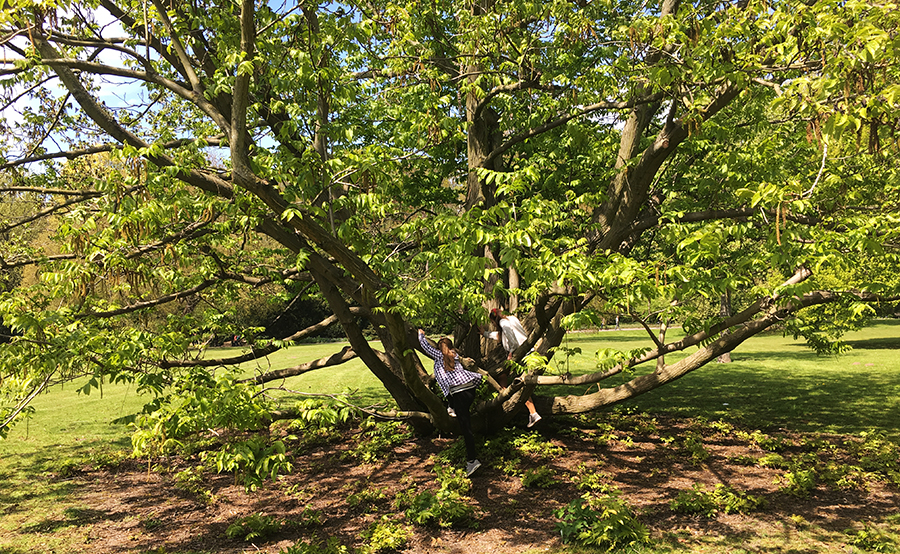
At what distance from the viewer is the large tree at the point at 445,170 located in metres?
4.67

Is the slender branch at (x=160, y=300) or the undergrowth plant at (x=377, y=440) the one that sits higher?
the slender branch at (x=160, y=300)

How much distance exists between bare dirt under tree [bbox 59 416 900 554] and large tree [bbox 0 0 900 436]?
3.28ft

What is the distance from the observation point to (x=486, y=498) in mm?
6523

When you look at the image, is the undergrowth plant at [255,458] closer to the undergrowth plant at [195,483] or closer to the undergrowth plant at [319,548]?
the undergrowth plant at [319,548]

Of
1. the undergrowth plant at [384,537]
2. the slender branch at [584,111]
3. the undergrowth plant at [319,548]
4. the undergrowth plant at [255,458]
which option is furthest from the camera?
the slender branch at [584,111]

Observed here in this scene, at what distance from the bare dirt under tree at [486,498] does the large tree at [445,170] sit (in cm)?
100

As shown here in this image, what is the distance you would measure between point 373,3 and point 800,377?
15499 mm

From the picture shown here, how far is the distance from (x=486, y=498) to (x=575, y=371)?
1220 centimetres

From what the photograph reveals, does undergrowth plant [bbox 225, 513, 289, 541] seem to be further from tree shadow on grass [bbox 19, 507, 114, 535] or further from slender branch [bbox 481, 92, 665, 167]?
slender branch [bbox 481, 92, 665, 167]

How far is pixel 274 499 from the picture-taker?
7027 millimetres

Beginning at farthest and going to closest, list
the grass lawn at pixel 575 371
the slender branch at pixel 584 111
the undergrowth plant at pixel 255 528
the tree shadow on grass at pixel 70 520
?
the slender branch at pixel 584 111, the grass lawn at pixel 575 371, the tree shadow on grass at pixel 70 520, the undergrowth plant at pixel 255 528

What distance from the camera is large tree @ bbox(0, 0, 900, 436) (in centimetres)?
467

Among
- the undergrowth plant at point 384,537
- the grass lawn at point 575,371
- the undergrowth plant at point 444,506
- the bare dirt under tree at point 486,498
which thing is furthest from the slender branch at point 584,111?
the undergrowth plant at point 384,537

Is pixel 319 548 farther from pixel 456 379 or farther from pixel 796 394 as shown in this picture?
pixel 796 394
